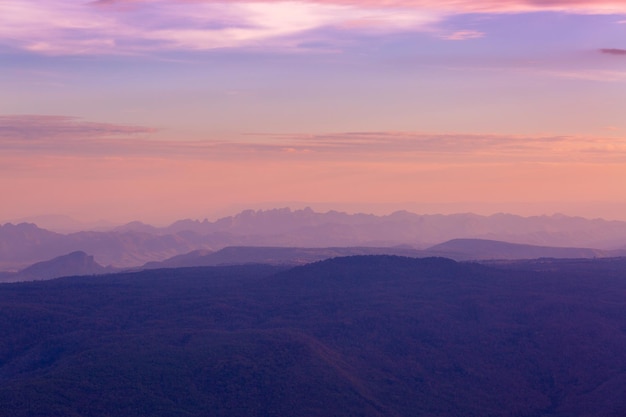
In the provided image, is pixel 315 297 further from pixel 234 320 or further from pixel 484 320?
pixel 484 320

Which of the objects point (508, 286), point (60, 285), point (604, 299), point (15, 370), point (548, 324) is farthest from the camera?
point (60, 285)

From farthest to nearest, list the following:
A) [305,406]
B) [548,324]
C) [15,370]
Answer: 1. [548,324]
2. [15,370]
3. [305,406]

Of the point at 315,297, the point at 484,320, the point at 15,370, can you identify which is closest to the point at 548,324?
the point at 484,320

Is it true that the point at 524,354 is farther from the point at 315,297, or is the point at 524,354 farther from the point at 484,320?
the point at 315,297

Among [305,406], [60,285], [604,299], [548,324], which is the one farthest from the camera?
[60,285]

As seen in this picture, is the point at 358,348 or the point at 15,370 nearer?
the point at 15,370

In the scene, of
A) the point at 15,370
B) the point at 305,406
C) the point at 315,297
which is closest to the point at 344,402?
the point at 305,406
